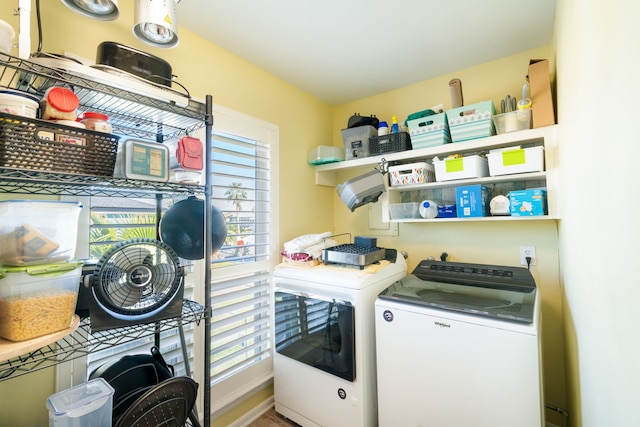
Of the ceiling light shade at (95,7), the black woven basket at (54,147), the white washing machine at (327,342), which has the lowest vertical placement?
the white washing machine at (327,342)

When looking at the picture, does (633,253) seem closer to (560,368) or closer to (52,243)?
(52,243)

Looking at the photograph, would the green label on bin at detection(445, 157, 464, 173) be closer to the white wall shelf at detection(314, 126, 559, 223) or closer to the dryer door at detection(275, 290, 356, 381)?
the white wall shelf at detection(314, 126, 559, 223)

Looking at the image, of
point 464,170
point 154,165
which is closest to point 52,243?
point 154,165

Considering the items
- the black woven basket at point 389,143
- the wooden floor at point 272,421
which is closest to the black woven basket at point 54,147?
the black woven basket at point 389,143

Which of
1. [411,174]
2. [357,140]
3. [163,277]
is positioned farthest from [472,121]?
[163,277]

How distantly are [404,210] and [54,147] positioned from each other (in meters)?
1.85

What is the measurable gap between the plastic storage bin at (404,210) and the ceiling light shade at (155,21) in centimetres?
162

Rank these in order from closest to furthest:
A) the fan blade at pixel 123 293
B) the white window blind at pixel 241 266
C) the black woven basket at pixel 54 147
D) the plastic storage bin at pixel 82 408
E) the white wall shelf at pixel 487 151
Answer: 1. the black woven basket at pixel 54 147
2. the plastic storage bin at pixel 82 408
3. the fan blade at pixel 123 293
4. the white wall shelf at pixel 487 151
5. the white window blind at pixel 241 266

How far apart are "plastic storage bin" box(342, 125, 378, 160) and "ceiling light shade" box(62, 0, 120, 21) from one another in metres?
1.59

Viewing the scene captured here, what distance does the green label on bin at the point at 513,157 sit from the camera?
153 centimetres

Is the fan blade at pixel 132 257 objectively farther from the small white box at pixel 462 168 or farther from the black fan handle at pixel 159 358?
the small white box at pixel 462 168

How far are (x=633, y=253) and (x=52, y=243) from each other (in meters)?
1.39

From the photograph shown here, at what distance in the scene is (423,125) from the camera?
188 centimetres

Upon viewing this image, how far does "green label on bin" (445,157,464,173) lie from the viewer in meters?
1.72
